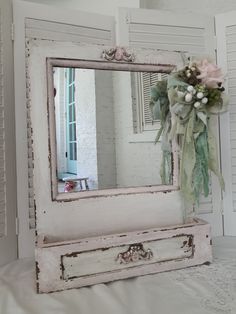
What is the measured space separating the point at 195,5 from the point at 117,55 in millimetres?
933

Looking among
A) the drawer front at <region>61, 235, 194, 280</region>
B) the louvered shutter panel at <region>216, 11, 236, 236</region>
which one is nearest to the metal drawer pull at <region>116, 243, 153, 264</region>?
the drawer front at <region>61, 235, 194, 280</region>

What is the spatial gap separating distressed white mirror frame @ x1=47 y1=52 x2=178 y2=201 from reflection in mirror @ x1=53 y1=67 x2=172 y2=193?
20 mm

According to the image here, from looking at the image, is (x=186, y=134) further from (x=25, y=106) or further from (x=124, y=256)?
(x=25, y=106)

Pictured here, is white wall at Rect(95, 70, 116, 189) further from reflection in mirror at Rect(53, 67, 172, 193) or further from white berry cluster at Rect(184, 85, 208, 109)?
white berry cluster at Rect(184, 85, 208, 109)

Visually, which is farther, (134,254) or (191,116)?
(191,116)

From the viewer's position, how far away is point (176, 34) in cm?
127

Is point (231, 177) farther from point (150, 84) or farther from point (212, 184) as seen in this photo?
point (150, 84)

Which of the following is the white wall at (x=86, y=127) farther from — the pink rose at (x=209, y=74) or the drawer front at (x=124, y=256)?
the pink rose at (x=209, y=74)

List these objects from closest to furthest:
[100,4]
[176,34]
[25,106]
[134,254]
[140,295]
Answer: [140,295]
[134,254]
[25,106]
[176,34]
[100,4]

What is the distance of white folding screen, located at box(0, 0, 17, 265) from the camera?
1051mm

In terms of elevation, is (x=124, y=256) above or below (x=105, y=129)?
below

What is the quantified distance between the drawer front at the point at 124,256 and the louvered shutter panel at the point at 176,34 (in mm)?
376

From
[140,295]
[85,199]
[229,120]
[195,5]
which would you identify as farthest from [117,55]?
[195,5]

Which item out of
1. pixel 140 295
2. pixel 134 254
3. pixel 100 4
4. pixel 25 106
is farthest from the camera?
pixel 100 4
